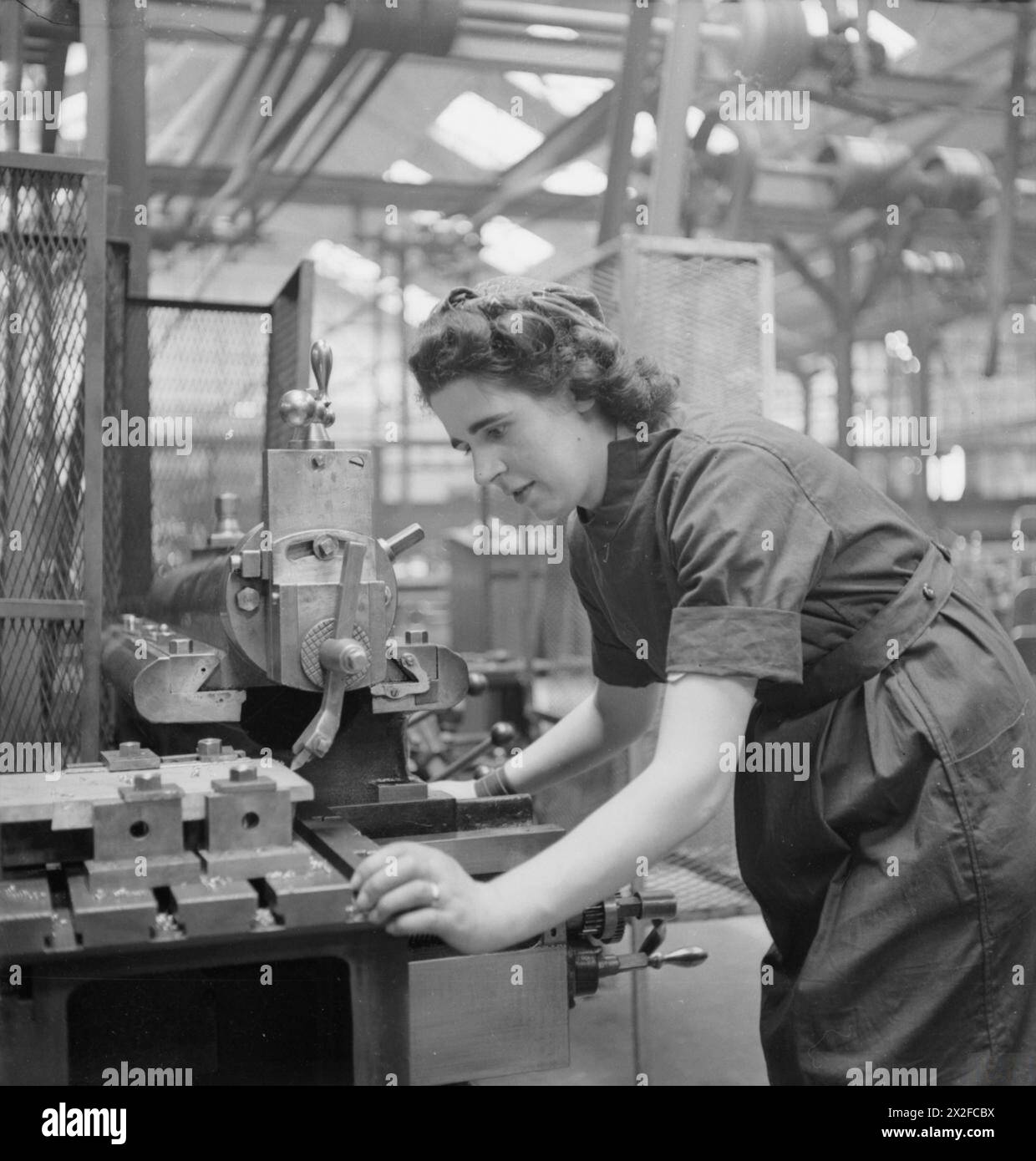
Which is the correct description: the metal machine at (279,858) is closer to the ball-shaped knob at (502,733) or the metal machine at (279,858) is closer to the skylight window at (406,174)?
the ball-shaped knob at (502,733)

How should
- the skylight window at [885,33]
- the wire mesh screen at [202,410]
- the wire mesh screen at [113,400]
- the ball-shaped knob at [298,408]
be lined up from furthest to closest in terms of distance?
the skylight window at [885,33], the wire mesh screen at [202,410], the wire mesh screen at [113,400], the ball-shaped knob at [298,408]

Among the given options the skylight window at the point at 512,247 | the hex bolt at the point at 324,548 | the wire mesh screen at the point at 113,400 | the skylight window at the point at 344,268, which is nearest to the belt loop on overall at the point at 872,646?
the hex bolt at the point at 324,548

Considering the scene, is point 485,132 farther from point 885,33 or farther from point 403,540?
point 403,540

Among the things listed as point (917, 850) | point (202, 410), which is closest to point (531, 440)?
point (917, 850)

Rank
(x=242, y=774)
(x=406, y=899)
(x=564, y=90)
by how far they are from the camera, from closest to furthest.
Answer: (x=406, y=899) < (x=242, y=774) < (x=564, y=90)

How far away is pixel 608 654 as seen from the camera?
1457 millimetres

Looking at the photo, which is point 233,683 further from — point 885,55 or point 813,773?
point 885,55

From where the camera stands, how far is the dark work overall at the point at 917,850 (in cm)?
119

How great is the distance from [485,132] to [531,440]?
4.66 metres

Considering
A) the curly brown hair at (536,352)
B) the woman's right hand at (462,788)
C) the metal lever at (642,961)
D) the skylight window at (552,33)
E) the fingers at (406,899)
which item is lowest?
the metal lever at (642,961)

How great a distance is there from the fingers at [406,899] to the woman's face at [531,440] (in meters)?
0.43

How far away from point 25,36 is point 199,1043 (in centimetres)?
230

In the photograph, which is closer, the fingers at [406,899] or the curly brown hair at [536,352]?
the fingers at [406,899]
